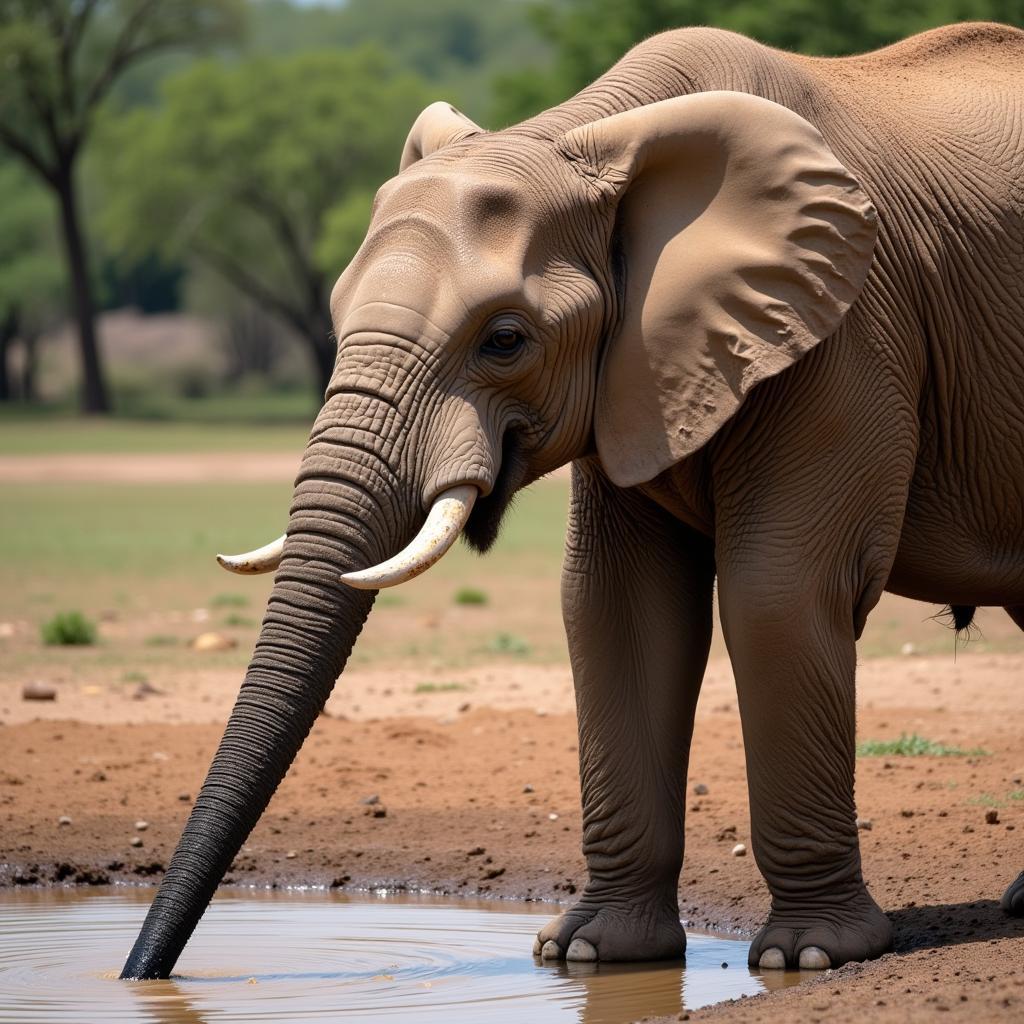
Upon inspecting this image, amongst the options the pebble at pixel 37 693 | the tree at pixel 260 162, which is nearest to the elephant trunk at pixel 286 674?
the pebble at pixel 37 693

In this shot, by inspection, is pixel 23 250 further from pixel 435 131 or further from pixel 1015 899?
pixel 1015 899

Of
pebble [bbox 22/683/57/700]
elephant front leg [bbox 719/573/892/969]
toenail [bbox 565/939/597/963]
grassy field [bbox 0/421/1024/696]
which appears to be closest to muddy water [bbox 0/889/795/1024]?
toenail [bbox 565/939/597/963]

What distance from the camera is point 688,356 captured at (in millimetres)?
6133

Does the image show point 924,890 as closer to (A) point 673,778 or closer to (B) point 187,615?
(A) point 673,778

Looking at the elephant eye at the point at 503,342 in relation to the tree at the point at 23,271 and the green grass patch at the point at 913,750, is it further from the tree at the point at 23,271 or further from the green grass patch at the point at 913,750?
the tree at the point at 23,271

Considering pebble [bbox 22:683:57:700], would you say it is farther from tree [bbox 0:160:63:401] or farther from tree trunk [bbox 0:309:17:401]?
tree trunk [bbox 0:309:17:401]

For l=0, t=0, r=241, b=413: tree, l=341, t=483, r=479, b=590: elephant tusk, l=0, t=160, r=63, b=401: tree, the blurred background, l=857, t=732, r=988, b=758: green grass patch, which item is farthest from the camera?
l=0, t=160, r=63, b=401: tree

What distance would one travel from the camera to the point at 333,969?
22.2 ft

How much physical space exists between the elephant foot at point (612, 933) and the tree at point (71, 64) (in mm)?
51074

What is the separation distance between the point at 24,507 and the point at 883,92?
24323 millimetres

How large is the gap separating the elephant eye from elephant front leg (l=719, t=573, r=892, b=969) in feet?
3.21

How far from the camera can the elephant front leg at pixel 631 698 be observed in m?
6.81

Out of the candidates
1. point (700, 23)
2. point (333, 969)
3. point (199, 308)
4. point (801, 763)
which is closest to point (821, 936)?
point (801, 763)

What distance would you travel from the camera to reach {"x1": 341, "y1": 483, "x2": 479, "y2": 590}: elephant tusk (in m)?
5.38
